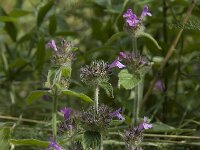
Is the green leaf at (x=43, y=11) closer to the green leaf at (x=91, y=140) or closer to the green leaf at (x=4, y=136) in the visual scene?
the green leaf at (x=4, y=136)

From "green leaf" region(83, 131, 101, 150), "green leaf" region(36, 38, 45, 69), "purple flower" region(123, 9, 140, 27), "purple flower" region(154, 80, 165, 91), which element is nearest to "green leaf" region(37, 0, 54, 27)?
"green leaf" region(36, 38, 45, 69)

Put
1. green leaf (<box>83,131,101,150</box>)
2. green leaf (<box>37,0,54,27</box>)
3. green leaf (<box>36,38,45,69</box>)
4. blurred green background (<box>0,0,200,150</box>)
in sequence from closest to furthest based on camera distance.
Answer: green leaf (<box>83,131,101,150</box>), blurred green background (<box>0,0,200,150</box>), green leaf (<box>36,38,45,69</box>), green leaf (<box>37,0,54,27</box>)

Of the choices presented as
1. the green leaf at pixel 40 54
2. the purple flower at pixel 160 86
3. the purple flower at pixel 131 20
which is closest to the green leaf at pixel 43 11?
the green leaf at pixel 40 54

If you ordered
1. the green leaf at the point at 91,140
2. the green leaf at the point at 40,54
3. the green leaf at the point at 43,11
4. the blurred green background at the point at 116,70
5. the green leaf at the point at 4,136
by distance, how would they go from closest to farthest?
1. the green leaf at the point at 91,140
2. the green leaf at the point at 4,136
3. the blurred green background at the point at 116,70
4. the green leaf at the point at 40,54
5. the green leaf at the point at 43,11

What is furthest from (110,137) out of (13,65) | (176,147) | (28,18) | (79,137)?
(28,18)

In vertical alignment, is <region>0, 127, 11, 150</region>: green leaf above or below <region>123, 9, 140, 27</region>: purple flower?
below

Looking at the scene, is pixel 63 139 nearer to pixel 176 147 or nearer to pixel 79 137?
pixel 79 137

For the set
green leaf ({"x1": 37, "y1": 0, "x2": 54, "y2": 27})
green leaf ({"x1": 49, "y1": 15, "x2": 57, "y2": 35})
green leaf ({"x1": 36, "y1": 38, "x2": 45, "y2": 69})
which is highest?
green leaf ({"x1": 37, "y1": 0, "x2": 54, "y2": 27})

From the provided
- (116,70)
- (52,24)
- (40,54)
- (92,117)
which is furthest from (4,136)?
(52,24)

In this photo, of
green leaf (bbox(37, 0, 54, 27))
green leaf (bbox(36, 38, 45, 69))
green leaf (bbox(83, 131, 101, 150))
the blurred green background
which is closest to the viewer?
green leaf (bbox(83, 131, 101, 150))

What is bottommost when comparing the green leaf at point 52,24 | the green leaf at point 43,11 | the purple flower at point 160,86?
the purple flower at point 160,86

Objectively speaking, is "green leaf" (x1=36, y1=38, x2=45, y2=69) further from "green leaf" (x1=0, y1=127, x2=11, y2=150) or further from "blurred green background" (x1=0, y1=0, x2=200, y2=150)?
"green leaf" (x1=0, y1=127, x2=11, y2=150)
